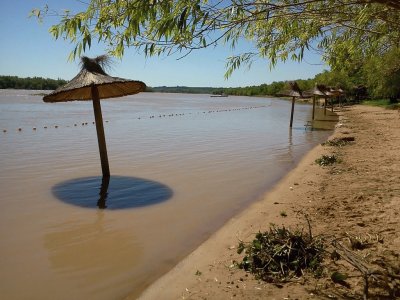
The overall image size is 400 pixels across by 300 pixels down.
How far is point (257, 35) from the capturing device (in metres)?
5.93

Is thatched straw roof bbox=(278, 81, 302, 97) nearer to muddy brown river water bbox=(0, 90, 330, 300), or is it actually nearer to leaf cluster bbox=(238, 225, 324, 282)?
muddy brown river water bbox=(0, 90, 330, 300)

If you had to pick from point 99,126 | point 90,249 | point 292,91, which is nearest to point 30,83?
point 292,91

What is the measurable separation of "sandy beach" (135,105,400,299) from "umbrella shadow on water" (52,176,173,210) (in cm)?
222

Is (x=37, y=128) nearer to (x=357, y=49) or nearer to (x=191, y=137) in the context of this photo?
(x=191, y=137)

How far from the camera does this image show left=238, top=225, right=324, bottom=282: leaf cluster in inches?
157

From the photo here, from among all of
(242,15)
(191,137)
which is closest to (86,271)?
(242,15)

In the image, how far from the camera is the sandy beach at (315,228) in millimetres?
3762

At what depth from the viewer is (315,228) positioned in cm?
548

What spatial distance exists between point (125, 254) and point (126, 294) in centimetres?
107

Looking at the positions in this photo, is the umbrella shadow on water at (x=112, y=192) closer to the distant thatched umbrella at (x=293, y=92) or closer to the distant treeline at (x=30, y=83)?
the distant thatched umbrella at (x=293, y=92)

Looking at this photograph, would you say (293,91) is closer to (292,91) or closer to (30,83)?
(292,91)

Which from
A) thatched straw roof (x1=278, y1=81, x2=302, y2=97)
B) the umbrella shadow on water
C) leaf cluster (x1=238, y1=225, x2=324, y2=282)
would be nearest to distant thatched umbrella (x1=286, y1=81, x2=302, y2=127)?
thatched straw roof (x1=278, y1=81, x2=302, y2=97)

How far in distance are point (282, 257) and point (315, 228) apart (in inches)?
61.7

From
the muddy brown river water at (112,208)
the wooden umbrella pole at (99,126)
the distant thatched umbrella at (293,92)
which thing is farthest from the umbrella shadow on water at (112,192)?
the distant thatched umbrella at (293,92)
